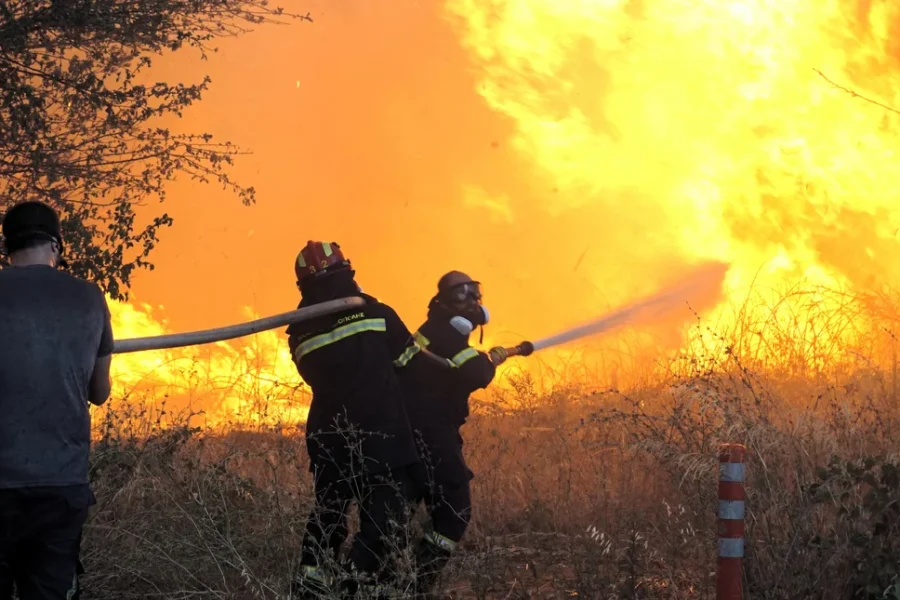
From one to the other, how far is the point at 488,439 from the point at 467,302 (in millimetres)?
3387

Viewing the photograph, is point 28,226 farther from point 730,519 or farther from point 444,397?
point 730,519

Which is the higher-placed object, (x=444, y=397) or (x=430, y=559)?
(x=444, y=397)

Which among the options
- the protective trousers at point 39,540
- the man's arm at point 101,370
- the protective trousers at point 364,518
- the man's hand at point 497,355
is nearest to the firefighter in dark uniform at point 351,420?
the protective trousers at point 364,518

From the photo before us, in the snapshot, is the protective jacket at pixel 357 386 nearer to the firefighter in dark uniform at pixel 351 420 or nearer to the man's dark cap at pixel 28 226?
the firefighter in dark uniform at pixel 351 420

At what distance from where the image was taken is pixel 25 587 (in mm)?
4004

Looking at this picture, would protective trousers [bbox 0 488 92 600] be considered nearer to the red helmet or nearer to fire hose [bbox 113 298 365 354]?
fire hose [bbox 113 298 365 354]

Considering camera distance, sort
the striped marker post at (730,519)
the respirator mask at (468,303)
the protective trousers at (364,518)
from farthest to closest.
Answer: the respirator mask at (468,303), the protective trousers at (364,518), the striped marker post at (730,519)

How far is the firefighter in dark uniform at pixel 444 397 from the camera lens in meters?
6.13

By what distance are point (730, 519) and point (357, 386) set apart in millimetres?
2149

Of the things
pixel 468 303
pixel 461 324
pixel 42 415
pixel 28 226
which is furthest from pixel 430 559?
pixel 28 226

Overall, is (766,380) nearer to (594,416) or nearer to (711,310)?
(711,310)

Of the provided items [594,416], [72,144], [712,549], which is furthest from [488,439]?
[72,144]

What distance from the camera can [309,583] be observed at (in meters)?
5.76

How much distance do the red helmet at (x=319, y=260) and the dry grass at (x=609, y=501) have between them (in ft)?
3.59
